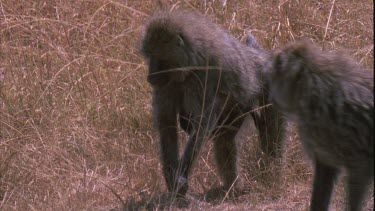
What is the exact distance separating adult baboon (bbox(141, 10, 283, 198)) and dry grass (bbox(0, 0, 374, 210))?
0.62 ft

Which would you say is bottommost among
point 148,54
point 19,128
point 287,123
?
point 19,128

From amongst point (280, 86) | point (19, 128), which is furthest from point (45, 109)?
point (280, 86)


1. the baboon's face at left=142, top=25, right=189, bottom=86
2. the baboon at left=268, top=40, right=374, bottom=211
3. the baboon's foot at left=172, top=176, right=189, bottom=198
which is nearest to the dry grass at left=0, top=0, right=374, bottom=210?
the baboon's foot at left=172, top=176, right=189, bottom=198

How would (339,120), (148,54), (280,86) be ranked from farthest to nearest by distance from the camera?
(148,54) < (280,86) < (339,120)

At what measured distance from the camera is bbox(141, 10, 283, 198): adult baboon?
18.2 feet

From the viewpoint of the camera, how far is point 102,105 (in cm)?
674

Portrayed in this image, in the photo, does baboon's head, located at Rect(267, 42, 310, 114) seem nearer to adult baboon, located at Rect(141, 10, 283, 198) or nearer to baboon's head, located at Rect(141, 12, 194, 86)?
adult baboon, located at Rect(141, 10, 283, 198)

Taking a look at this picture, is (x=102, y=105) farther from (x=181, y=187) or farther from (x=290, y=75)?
(x=290, y=75)

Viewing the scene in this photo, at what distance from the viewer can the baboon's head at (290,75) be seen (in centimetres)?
450

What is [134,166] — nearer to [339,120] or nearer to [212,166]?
[212,166]

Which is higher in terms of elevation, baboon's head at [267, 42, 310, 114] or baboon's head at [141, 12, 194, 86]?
baboon's head at [267, 42, 310, 114]

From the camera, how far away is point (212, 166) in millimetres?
6047

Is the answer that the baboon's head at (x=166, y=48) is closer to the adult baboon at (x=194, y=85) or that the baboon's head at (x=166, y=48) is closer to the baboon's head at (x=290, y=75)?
the adult baboon at (x=194, y=85)

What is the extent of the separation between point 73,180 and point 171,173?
0.59 metres
